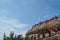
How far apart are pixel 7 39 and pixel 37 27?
5601 millimetres

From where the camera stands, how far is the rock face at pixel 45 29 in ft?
93.9

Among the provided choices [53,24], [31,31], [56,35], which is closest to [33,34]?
[31,31]

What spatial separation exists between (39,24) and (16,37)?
463 cm

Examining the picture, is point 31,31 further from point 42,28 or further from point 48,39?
point 48,39

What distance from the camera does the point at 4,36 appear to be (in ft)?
113

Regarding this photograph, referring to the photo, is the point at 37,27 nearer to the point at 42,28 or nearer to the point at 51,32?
the point at 42,28

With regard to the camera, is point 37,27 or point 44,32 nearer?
point 44,32

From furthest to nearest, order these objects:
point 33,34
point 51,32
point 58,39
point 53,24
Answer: point 33,34 → point 53,24 → point 51,32 → point 58,39

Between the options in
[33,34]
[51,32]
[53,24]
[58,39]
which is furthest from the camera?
[33,34]

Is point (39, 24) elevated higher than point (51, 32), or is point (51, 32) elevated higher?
point (39, 24)

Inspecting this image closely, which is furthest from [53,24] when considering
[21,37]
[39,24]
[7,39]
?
[7,39]

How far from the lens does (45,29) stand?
31.5 meters

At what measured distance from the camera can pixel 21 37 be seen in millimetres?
33125

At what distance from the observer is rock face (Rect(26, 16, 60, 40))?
28.6 metres
